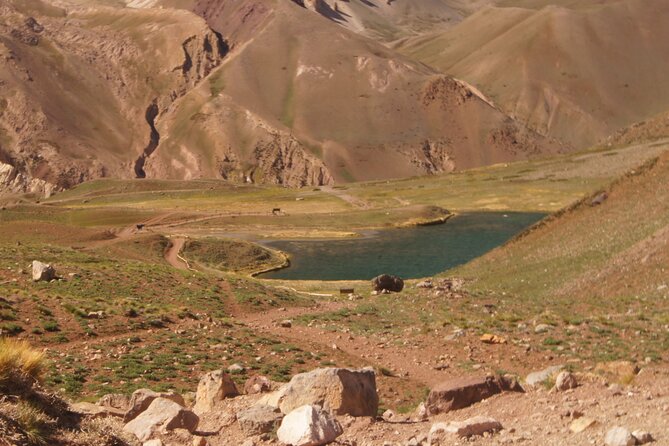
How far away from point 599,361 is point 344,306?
70.6 ft

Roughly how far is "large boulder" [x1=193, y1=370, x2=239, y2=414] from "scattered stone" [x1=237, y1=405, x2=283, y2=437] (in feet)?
11.1

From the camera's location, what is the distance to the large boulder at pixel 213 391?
18109 mm

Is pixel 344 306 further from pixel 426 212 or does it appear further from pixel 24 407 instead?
pixel 426 212

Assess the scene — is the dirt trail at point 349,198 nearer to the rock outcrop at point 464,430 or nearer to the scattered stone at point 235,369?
the scattered stone at point 235,369

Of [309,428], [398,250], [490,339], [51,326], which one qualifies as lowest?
[398,250]

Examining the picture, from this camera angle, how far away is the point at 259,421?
14.4 meters

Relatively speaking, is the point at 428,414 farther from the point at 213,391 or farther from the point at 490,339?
the point at 490,339

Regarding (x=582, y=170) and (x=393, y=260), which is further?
(x=582, y=170)

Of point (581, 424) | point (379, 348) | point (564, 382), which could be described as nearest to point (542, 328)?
point (379, 348)

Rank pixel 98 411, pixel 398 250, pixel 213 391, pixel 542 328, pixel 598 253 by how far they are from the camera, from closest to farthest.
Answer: pixel 98 411
pixel 213 391
pixel 542 328
pixel 598 253
pixel 398 250

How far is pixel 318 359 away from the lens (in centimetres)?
A: 2797

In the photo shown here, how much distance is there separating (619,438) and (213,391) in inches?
419

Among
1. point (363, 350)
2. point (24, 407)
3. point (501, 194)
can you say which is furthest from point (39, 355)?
point (501, 194)

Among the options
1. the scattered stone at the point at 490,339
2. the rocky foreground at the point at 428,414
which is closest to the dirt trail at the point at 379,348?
the scattered stone at the point at 490,339
